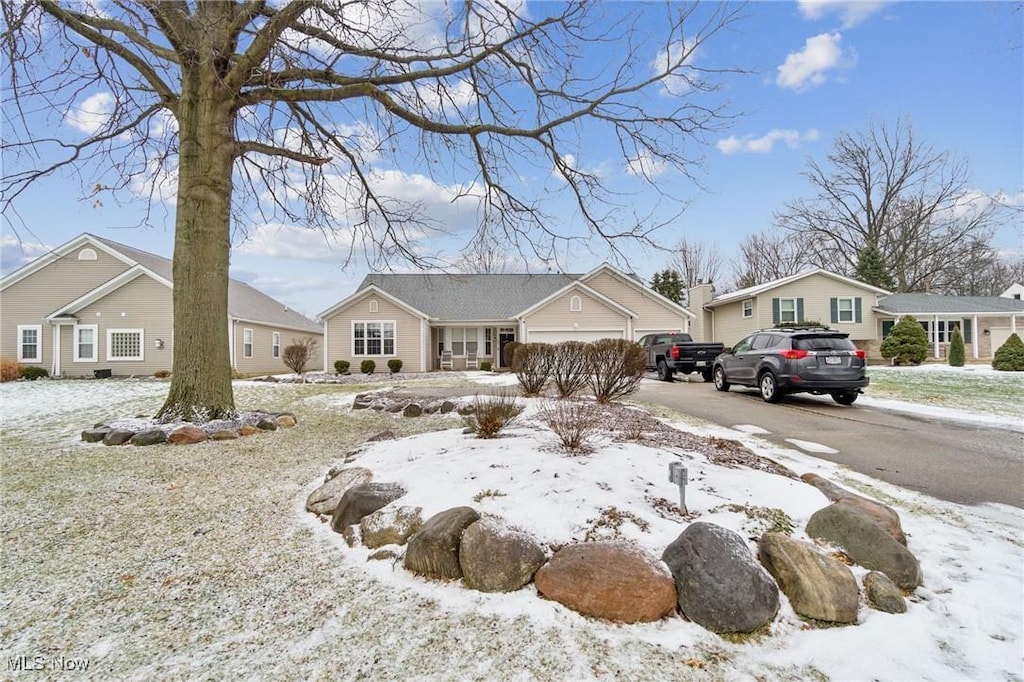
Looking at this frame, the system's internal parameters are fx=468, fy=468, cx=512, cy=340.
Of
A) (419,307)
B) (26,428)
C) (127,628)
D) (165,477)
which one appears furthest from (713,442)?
(419,307)

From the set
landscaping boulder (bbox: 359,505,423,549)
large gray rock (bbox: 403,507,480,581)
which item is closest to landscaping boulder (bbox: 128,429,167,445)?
landscaping boulder (bbox: 359,505,423,549)

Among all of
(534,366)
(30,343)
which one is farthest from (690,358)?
(30,343)

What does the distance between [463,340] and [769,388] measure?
16.3 metres

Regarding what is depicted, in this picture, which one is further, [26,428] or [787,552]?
[26,428]

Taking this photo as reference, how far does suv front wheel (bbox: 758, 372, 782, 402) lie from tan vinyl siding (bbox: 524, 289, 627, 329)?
1152 cm

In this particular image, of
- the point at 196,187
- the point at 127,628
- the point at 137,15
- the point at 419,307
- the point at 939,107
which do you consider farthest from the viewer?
the point at 419,307

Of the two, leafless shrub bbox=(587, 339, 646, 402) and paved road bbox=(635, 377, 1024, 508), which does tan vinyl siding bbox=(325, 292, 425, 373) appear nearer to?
paved road bbox=(635, 377, 1024, 508)

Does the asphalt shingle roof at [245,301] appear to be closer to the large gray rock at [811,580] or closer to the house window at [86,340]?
the house window at [86,340]

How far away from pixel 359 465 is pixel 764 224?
132ft

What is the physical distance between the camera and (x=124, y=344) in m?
20.0

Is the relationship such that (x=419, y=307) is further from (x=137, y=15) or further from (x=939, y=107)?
(x=939, y=107)

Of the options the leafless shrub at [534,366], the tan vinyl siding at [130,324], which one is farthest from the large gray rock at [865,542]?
the tan vinyl siding at [130,324]

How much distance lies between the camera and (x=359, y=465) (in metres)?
4.55

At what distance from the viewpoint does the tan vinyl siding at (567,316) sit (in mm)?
21688
